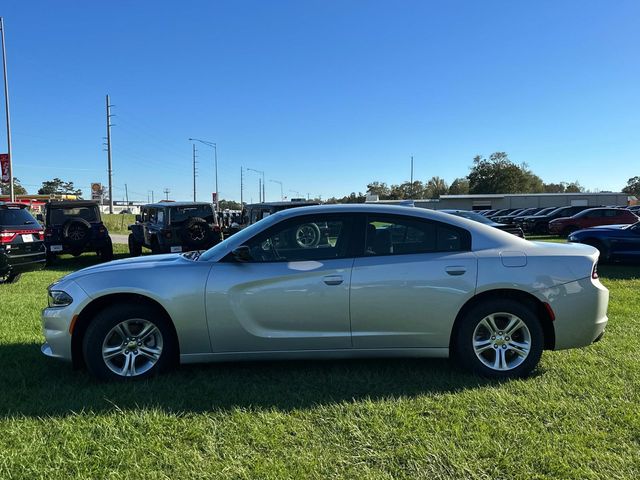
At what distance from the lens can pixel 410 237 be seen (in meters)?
4.18

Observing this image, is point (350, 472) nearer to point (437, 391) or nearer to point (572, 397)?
point (437, 391)

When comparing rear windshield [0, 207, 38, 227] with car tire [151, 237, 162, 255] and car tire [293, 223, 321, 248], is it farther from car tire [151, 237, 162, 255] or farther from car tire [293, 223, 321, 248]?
car tire [293, 223, 321, 248]

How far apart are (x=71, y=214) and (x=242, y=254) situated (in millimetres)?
11233

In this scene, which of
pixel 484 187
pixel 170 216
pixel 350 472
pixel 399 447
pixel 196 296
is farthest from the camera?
pixel 484 187

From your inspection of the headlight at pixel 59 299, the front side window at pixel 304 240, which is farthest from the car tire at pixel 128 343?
the front side window at pixel 304 240

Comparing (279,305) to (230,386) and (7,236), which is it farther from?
(7,236)

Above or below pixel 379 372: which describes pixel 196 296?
above

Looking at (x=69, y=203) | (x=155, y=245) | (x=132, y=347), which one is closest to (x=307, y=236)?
(x=132, y=347)

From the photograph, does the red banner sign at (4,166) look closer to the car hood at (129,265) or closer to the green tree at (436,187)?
the car hood at (129,265)

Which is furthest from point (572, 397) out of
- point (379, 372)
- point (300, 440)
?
point (300, 440)

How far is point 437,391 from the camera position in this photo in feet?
12.5

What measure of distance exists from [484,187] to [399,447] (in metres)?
99.6

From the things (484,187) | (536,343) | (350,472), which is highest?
(484,187)

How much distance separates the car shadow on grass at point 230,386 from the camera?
11.8 feet
